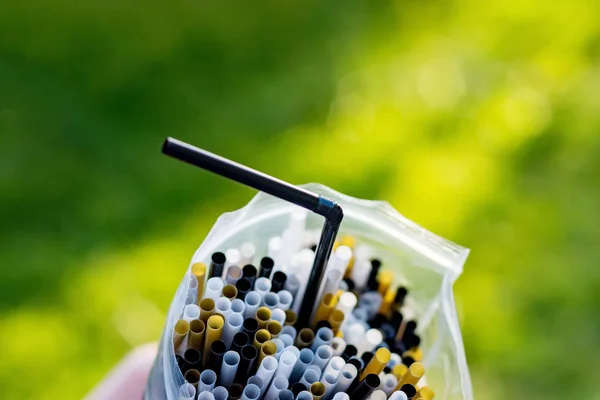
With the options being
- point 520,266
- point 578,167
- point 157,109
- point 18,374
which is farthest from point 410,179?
point 18,374

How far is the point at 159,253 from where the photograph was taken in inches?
41.3

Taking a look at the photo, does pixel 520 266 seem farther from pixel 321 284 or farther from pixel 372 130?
pixel 321 284

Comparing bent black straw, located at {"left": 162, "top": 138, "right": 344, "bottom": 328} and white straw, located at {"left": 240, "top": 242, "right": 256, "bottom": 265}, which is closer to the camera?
bent black straw, located at {"left": 162, "top": 138, "right": 344, "bottom": 328}

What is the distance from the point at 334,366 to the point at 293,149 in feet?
2.41

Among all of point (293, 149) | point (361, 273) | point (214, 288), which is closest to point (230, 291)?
point (214, 288)

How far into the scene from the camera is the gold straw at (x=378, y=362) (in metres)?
0.47

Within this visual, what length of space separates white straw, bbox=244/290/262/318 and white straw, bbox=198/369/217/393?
5cm

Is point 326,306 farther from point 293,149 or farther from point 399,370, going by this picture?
point 293,149

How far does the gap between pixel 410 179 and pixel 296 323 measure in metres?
0.69

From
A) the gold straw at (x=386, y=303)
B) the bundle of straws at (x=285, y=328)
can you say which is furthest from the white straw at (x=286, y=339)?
the gold straw at (x=386, y=303)

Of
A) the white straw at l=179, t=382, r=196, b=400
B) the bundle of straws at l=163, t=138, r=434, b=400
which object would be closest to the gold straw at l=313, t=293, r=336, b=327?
the bundle of straws at l=163, t=138, r=434, b=400

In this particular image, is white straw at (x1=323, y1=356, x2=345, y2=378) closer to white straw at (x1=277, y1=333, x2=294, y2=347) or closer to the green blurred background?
white straw at (x1=277, y1=333, x2=294, y2=347)

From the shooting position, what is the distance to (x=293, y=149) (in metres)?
1.17

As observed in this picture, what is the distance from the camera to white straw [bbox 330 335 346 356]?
492 mm
